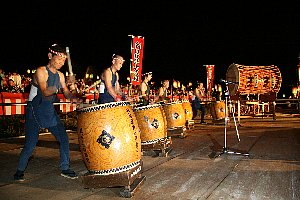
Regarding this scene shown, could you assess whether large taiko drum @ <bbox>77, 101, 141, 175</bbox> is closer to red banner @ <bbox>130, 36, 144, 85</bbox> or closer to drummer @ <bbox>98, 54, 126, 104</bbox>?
drummer @ <bbox>98, 54, 126, 104</bbox>

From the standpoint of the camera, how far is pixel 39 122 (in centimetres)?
451

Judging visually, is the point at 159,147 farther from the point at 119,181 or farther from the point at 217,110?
the point at 217,110

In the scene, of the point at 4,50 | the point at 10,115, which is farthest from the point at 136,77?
the point at 4,50

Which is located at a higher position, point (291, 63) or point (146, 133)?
point (291, 63)

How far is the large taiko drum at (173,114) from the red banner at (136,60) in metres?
4.01

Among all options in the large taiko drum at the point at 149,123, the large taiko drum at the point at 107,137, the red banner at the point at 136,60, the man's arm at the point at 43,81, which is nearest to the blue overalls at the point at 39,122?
the man's arm at the point at 43,81

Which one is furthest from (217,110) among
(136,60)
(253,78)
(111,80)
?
(111,80)

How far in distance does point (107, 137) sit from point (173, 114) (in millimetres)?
5029

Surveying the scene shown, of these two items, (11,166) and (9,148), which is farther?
(9,148)

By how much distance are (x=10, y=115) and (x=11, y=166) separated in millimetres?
5929

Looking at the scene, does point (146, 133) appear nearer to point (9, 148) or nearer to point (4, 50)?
point (9, 148)

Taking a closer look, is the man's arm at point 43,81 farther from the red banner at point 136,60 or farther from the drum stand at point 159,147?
the red banner at point 136,60

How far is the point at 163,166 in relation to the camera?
5258 millimetres

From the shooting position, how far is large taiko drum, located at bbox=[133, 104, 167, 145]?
20.1ft
